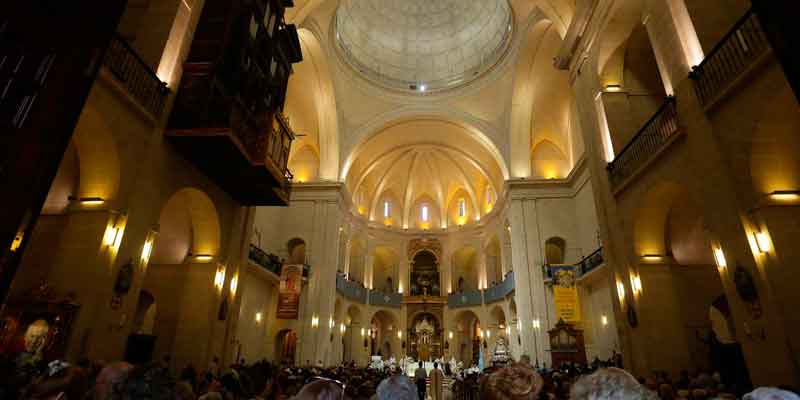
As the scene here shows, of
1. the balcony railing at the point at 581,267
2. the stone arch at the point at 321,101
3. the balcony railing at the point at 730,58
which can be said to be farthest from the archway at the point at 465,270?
the balcony railing at the point at 730,58

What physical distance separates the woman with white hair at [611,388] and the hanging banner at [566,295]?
55.8 ft

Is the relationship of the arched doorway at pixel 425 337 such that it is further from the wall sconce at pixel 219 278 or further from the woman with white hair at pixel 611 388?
the woman with white hair at pixel 611 388

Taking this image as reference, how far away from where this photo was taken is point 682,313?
920cm

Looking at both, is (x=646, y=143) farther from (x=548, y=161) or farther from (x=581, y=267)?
(x=548, y=161)

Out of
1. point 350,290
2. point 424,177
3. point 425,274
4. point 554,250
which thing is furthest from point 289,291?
point 424,177

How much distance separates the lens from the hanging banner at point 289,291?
1747cm

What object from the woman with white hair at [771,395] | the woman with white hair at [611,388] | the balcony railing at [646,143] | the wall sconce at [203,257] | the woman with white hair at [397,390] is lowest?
the woman with white hair at [397,390]

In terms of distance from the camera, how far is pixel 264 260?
17031 millimetres

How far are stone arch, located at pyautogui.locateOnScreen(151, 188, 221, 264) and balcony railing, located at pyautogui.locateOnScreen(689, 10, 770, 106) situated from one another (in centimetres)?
1064

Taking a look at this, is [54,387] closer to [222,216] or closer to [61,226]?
[61,226]

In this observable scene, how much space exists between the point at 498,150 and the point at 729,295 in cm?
1623

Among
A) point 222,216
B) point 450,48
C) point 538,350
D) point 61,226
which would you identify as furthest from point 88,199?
point 450,48

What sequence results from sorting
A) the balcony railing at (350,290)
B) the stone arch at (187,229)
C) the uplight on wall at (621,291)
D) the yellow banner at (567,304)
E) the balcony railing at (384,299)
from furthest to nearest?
the balcony railing at (384,299) → the balcony railing at (350,290) → the yellow banner at (567,304) → the stone arch at (187,229) → the uplight on wall at (621,291)

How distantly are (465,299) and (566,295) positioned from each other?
31.7 feet
